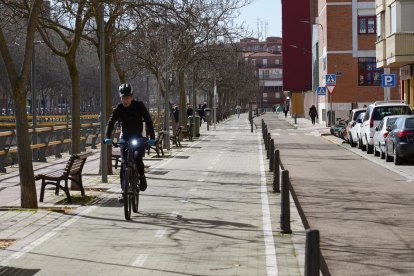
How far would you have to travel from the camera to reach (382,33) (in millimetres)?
48969

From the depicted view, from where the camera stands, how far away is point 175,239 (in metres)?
10.9

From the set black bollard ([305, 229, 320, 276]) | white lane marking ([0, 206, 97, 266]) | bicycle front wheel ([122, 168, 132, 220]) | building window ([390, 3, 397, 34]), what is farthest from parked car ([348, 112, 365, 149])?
black bollard ([305, 229, 320, 276])

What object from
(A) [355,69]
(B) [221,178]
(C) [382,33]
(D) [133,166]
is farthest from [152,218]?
(A) [355,69]

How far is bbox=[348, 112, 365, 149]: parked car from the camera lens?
34.9m

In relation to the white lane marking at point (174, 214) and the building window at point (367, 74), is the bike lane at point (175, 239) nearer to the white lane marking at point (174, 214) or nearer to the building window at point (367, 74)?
the white lane marking at point (174, 214)

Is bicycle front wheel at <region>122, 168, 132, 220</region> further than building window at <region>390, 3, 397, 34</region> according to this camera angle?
No

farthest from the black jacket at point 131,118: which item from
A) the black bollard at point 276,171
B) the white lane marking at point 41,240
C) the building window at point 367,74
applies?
the building window at point 367,74

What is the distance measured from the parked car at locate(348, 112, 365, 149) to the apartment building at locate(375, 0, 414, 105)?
7008 millimetres

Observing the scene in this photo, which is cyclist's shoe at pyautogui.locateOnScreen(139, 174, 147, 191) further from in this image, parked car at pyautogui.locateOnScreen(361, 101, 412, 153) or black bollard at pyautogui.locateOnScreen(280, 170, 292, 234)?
parked car at pyautogui.locateOnScreen(361, 101, 412, 153)

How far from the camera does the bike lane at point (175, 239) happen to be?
29.8ft

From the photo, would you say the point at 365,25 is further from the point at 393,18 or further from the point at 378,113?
the point at 378,113

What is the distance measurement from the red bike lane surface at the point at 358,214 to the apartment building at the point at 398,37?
1752 centimetres

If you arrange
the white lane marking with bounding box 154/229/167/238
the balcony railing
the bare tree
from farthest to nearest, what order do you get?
the balcony railing → the bare tree → the white lane marking with bounding box 154/229/167/238

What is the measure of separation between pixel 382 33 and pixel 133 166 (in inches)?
1497
